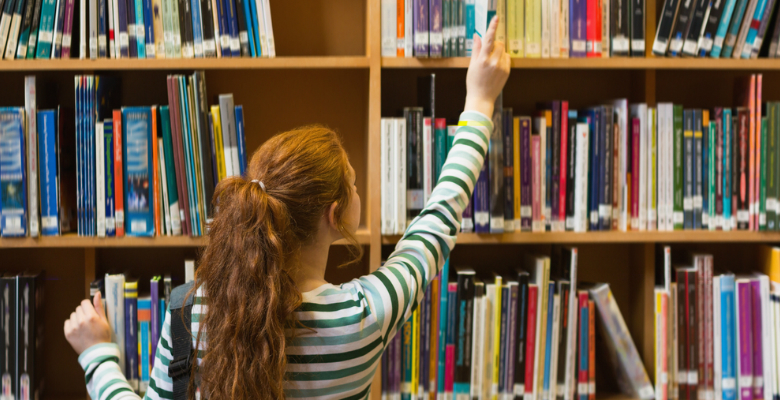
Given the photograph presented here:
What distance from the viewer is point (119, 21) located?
127cm

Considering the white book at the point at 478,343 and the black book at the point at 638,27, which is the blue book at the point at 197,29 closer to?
the white book at the point at 478,343

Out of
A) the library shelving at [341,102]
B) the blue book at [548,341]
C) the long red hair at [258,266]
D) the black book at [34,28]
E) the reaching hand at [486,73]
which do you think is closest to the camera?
the long red hair at [258,266]

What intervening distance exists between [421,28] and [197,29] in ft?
1.62

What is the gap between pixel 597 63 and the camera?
4.31ft

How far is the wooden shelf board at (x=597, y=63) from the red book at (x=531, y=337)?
512 millimetres

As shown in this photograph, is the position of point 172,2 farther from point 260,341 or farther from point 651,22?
point 651,22

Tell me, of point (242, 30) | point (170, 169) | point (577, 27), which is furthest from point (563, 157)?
point (170, 169)

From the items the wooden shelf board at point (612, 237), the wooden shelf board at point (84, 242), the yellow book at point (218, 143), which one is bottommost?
the wooden shelf board at point (612, 237)

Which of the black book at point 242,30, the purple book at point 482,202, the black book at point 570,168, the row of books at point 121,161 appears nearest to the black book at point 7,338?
the row of books at point 121,161

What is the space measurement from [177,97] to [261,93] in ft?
0.98

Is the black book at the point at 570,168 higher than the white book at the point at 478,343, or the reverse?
the black book at the point at 570,168

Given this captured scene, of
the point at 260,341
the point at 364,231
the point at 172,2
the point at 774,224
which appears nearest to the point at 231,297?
the point at 260,341

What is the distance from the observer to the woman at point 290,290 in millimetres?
850

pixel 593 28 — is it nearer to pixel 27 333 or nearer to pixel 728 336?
pixel 728 336
